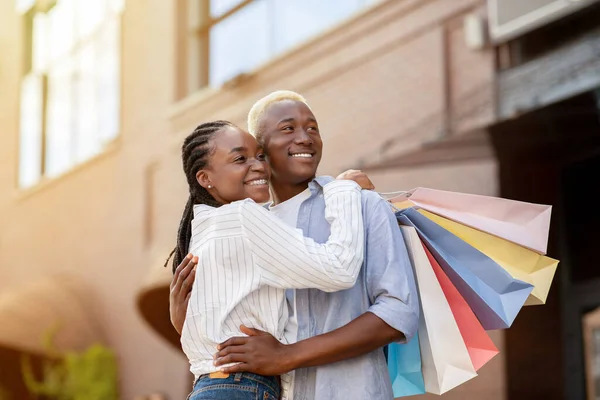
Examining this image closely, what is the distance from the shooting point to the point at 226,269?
291 centimetres

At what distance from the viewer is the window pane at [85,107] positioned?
1469cm

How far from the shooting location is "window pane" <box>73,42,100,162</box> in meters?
14.7

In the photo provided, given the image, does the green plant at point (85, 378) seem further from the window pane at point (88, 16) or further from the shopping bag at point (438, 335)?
the shopping bag at point (438, 335)

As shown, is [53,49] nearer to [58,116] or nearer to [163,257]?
[58,116]

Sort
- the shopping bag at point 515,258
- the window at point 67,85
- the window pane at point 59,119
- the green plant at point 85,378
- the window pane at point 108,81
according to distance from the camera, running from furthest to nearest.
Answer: the window pane at point 59,119
the window at point 67,85
the window pane at point 108,81
the green plant at point 85,378
the shopping bag at point 515,258

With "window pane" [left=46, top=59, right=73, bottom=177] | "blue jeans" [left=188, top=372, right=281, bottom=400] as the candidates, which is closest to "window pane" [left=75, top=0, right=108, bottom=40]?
"window pane" [left=46, top=59, right=73, bottom=177]

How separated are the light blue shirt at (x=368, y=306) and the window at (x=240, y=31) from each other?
22.3ft

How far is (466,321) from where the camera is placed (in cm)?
309

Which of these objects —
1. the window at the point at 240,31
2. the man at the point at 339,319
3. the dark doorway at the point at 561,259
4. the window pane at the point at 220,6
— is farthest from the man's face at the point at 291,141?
the window pane at the point at 220,6

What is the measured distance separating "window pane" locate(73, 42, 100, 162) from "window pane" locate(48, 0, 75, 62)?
1.77 feet

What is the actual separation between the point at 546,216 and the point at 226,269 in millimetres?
992

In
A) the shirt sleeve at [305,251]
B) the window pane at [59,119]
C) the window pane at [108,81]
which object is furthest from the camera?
the window pane at [59,119]

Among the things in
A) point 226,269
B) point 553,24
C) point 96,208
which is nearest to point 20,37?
point 96,208

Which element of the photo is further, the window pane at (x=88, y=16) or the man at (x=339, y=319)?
the window pane at (x=88, y=16)
